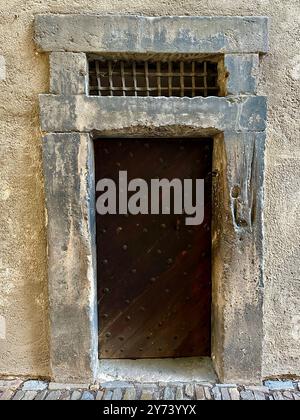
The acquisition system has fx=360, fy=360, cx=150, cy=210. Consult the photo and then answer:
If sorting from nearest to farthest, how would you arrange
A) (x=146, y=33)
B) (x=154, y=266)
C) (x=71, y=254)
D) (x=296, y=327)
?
1. (x=146, y=33)
2. (x=71, y=254)
3. (x=296, y=327)
4. (x=154, y=266)

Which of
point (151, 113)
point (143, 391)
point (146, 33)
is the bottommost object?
point (143, 391)

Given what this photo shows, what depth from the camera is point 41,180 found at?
7.93 ft

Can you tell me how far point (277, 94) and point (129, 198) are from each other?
123 centimetres

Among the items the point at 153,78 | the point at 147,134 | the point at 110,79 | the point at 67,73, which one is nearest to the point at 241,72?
the point at 153,78

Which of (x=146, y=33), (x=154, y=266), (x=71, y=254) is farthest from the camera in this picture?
(x=154, y=266)

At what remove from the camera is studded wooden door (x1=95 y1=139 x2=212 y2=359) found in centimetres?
261

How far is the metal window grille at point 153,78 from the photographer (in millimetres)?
2436

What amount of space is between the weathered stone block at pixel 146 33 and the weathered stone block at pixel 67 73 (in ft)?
0.16

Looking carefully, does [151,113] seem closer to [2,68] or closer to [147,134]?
[147,134]

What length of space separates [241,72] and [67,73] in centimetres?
112

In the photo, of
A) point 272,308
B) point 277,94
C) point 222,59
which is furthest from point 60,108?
point 272,308

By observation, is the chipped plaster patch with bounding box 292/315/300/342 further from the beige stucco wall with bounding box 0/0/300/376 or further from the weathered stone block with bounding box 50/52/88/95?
the weathered stone block with bounding box 50/52/88/95

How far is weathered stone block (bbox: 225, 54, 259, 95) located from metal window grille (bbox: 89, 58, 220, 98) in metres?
0.14

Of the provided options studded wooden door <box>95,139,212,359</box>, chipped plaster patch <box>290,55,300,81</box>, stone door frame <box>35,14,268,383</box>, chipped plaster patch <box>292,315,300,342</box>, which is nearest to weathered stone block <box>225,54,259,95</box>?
stone door frame <box>35,14,268,383</box>
